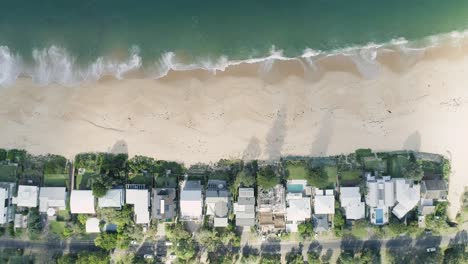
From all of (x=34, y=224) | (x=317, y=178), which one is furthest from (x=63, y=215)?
(x=317, y=178)

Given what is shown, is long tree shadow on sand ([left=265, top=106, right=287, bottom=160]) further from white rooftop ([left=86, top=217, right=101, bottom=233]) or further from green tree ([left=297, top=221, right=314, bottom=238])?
white rooftop ([left=86, top=217, right=101, bottom=233])

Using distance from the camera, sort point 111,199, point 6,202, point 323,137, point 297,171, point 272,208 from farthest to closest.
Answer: point 323,137 < point 297,171 < point 272,208 < point 6,202 < point 111,199

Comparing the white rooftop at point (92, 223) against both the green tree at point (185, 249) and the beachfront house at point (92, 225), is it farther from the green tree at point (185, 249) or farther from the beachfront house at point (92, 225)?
the green tree at point (185, 249)

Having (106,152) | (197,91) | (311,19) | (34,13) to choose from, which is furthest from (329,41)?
(34,13)

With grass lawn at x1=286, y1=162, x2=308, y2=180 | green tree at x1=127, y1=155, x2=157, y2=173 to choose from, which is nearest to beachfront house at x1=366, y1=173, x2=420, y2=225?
grass lawn at x1=286, y1=162, x2=308, y2=180

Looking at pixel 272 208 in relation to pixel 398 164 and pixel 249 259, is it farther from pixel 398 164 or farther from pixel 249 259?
pixel 398 164

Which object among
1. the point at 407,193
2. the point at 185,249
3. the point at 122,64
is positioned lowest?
the point at 185,249

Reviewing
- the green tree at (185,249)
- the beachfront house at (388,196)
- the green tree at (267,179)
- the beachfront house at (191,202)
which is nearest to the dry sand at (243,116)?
the green tree at (267,179)
